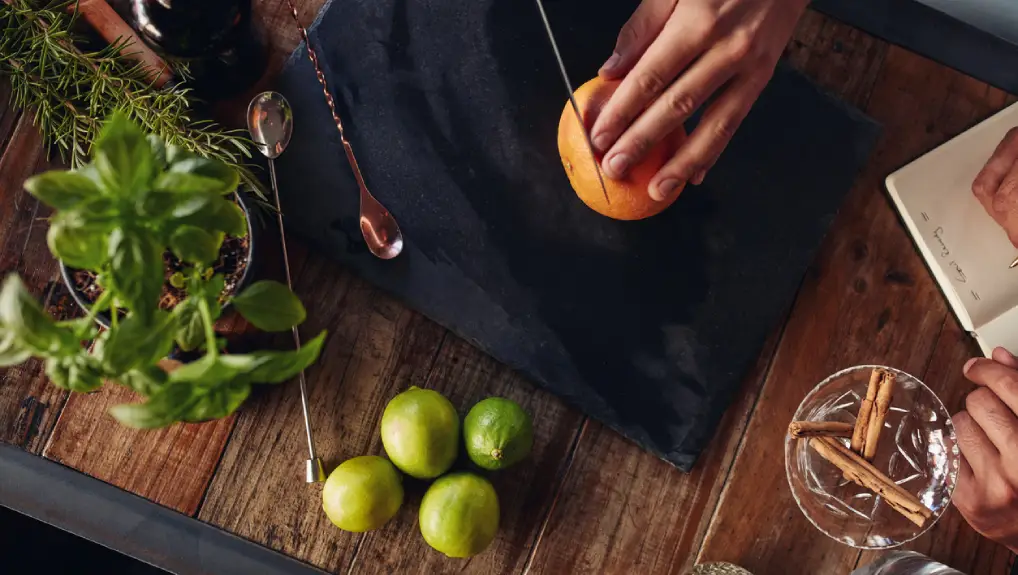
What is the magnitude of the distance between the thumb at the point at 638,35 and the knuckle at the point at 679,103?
78 millimetres

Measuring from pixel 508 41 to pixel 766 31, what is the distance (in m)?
0.31

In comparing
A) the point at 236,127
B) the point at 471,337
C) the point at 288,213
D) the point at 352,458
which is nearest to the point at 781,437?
the point at 471,337

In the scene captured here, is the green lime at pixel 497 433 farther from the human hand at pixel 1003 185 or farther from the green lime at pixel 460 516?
the human hand at pixel 1003 185

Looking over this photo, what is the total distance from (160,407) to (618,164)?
522 mm

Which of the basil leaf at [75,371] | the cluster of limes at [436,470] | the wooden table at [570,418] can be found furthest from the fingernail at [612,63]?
the basil leaf at [75,371]

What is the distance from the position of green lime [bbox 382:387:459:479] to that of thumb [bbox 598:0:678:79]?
1.38ft

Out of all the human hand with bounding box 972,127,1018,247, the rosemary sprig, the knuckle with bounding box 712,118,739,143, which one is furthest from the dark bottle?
the human hand with bounding box 972,127,1018,247

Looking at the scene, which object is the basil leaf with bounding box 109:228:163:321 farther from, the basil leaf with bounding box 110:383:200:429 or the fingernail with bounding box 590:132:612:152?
the fingernail with bounding box 590:132:612:152

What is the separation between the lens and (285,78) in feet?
3.08

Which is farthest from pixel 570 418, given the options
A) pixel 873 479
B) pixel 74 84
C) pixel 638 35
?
pixel 74 84

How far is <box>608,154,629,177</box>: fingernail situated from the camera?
2.65ft

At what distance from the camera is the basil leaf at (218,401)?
1.55ft

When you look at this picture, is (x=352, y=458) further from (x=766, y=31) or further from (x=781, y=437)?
(x=766, y=31)

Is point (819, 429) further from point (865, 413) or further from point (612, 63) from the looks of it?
point (612, 63)
